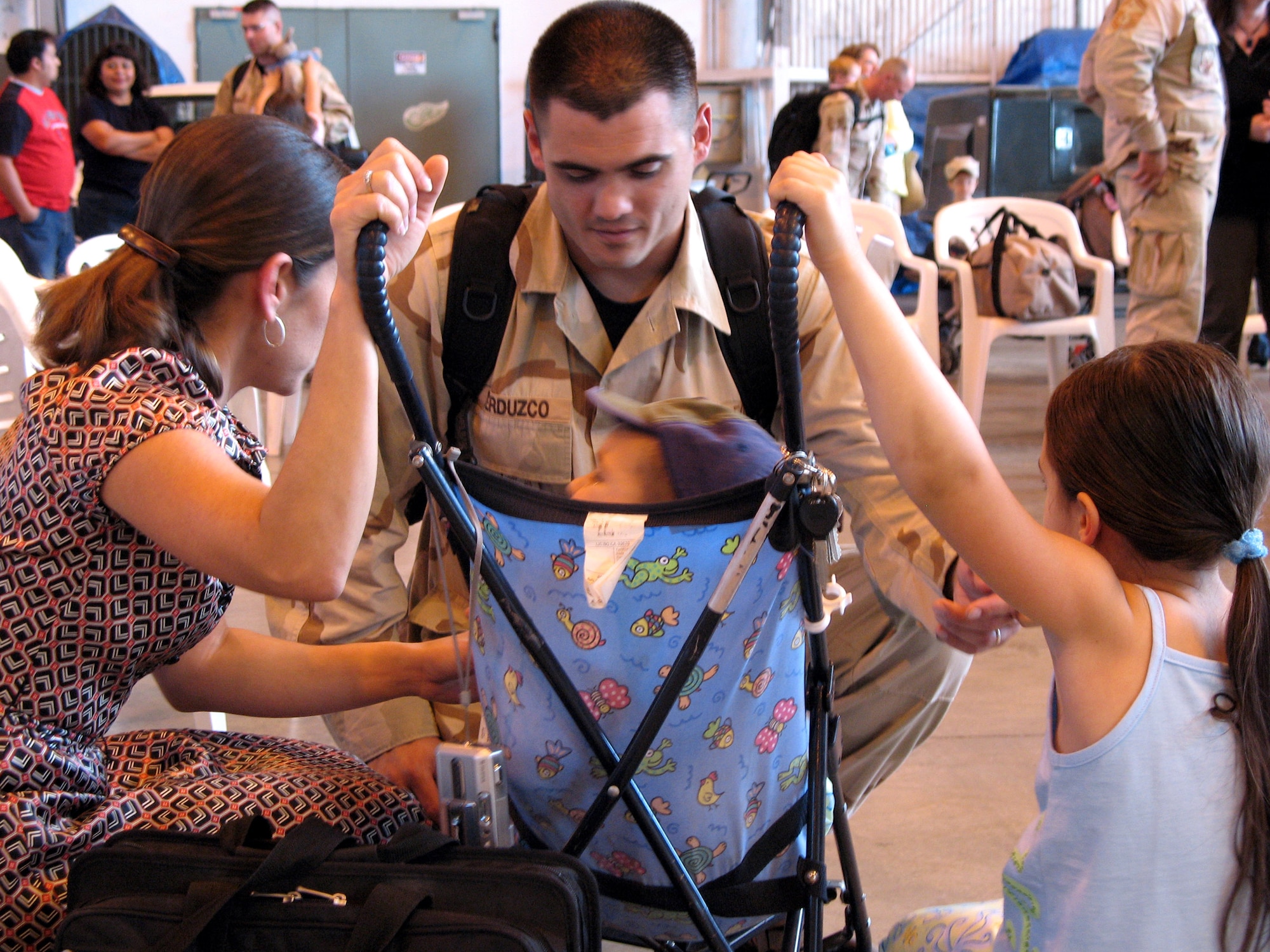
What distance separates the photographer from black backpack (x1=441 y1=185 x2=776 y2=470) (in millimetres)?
1626

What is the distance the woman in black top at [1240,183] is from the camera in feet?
13.1

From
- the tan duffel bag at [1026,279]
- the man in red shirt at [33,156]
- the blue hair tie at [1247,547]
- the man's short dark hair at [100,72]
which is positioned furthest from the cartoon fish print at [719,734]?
the man's short dark hair at [100,72]

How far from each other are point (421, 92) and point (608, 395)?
991 centimetres

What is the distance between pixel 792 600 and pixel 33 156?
19.6 feet

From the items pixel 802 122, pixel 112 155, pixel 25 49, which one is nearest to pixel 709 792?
pixel 802 122

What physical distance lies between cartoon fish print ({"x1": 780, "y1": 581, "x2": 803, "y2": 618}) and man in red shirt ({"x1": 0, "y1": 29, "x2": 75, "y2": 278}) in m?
5.54

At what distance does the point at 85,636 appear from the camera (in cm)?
118

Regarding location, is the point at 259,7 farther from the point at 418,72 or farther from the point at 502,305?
the point at 418,72

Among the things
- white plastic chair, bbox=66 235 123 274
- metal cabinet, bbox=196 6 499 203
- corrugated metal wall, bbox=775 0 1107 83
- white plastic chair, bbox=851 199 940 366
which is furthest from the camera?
corrugated metal wall, bbox=775 0 1107 83

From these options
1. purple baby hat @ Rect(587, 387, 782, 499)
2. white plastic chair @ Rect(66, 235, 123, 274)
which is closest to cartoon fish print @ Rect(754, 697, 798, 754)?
purple baby hat @ Rect(587, 387, 782, 499)

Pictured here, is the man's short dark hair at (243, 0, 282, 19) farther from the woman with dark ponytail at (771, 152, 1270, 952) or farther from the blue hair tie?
the blue hair tie

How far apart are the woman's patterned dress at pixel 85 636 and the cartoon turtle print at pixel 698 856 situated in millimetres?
329

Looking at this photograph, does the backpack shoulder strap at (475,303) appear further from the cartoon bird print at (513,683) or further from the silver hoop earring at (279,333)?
the cartoon bird print at (513,683)

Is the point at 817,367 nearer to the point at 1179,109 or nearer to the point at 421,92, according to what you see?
the point at 1179,109
